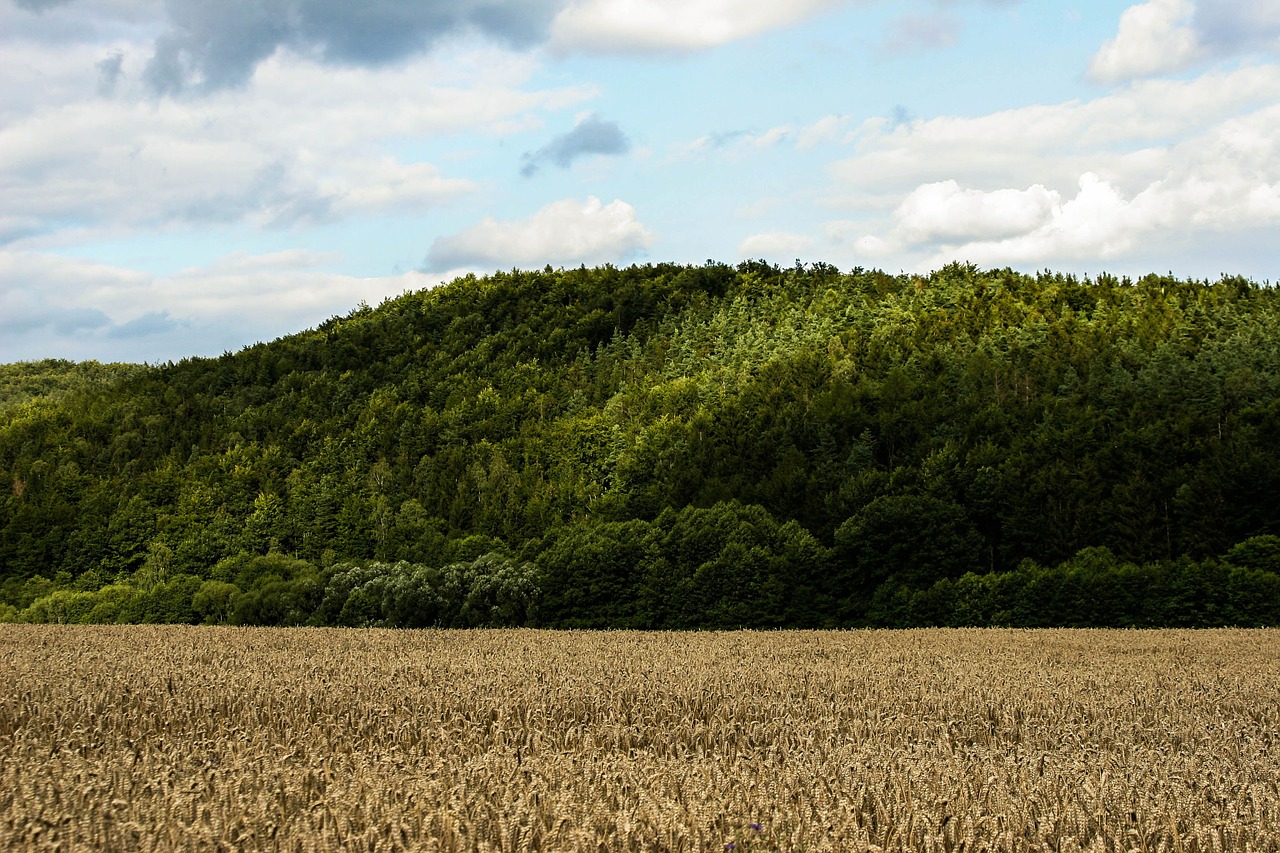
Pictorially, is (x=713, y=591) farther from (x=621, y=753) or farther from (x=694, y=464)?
(x=621, y=753)

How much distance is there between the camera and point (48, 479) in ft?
427

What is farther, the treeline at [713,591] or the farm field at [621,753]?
the treeline at [713,591]

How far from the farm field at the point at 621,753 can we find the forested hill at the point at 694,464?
3765 centimetres

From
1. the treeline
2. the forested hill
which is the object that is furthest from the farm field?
the forested hill

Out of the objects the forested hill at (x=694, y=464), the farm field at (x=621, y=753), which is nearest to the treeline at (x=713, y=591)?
the forested hill at (x=694, y=464)

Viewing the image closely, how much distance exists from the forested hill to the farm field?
3765cm

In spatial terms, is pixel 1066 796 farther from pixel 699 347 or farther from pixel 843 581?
pixel 699 347

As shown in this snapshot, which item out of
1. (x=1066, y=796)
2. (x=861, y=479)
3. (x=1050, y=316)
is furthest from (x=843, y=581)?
(x=1050, y=316)

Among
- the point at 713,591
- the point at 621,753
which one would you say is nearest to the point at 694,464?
the point at 713,591

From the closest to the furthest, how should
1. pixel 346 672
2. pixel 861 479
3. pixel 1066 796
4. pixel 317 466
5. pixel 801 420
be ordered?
pixel 1066 796, pixel 346 672, pixel 861 479, pixel 801 420, pixel 317 466

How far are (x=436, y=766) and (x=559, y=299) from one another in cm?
19141

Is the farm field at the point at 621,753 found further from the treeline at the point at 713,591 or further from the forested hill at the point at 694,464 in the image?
the forested hill at the point at 694,464

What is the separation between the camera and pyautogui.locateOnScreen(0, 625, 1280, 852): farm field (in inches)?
213

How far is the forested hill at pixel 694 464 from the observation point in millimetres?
57094
